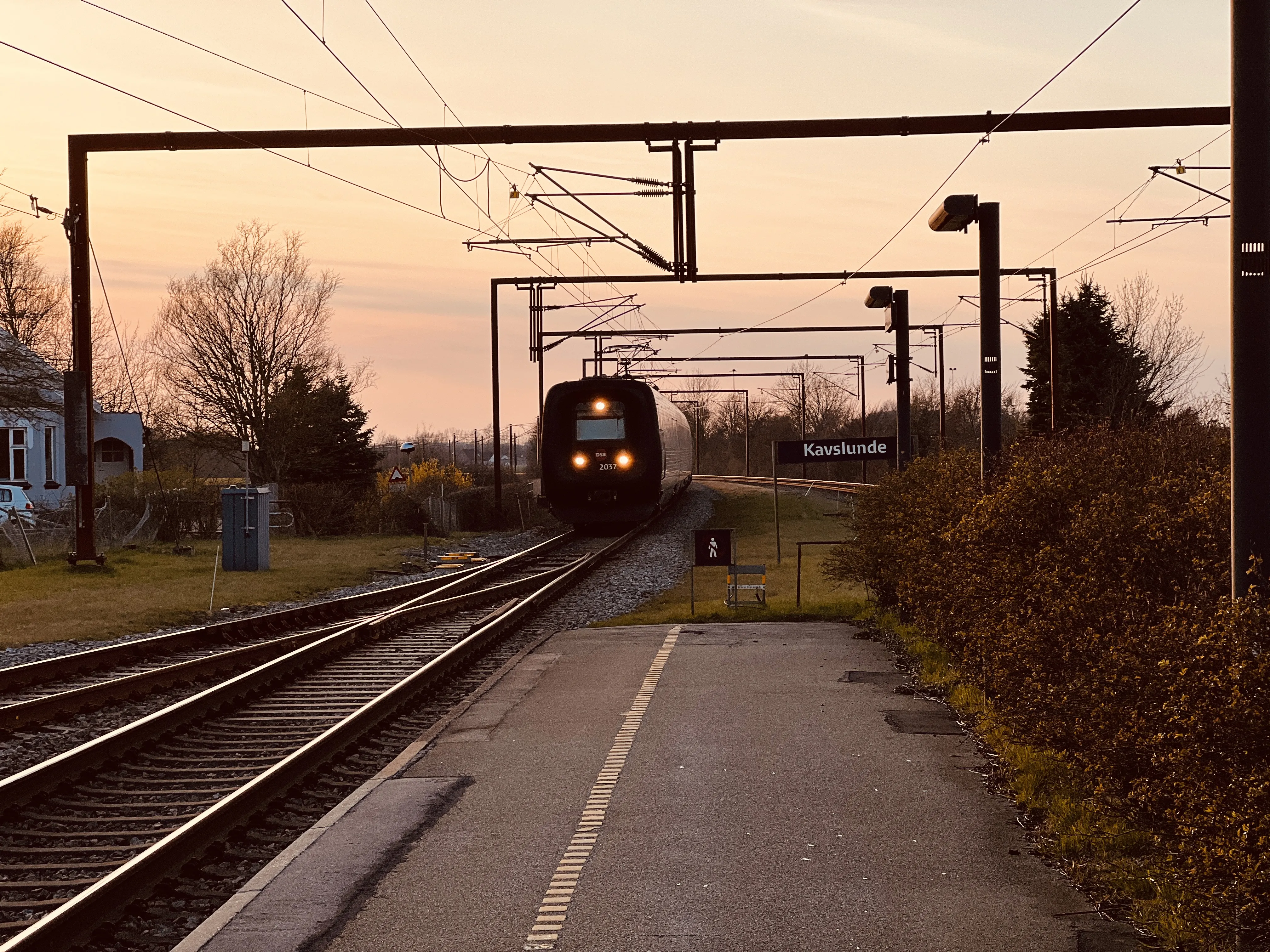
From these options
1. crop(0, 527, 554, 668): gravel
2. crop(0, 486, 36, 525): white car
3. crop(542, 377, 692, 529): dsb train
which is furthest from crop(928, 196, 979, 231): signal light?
crop(0, 486, 36, 525): white car

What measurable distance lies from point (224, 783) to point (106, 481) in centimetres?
2969

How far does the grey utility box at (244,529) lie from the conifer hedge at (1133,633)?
56.0ft

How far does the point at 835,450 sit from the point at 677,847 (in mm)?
12833

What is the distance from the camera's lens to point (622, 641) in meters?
15.8

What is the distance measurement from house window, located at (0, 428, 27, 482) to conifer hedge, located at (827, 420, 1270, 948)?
40.6m

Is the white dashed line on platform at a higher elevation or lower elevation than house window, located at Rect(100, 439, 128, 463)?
lower

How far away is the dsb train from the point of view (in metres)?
30.6

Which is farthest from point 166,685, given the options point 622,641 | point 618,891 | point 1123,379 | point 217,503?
point 1123,379

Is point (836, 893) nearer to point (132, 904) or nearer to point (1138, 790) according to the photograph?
point (1138, 790)

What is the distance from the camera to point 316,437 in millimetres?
52562

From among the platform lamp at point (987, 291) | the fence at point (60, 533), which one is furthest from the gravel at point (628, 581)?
the fence at point (60, 533)

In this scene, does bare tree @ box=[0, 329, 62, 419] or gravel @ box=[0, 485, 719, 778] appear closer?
gravel @ box=[0, 485, 719, 778]

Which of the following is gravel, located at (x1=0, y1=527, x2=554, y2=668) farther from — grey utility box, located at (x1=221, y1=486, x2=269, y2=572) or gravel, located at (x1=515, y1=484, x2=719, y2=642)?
gravel, located at (x1=515, y1=484, x2=719, y2=642)

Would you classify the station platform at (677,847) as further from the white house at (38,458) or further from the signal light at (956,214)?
the white house at (38,458)
